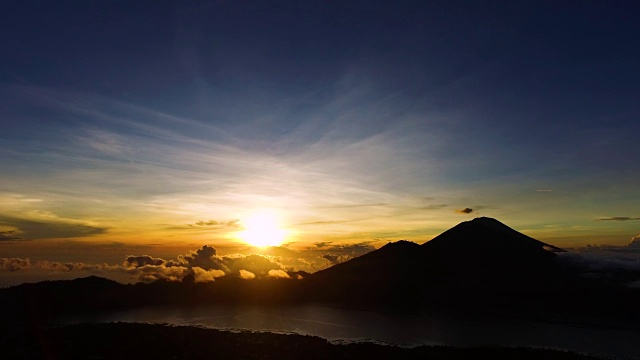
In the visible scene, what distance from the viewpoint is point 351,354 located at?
135875 mm

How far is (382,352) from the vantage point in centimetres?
13750

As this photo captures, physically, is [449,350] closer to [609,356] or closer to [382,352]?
[382,352]

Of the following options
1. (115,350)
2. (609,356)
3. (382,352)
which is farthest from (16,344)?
(609,356)

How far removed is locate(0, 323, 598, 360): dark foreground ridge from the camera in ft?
429

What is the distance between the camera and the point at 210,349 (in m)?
142

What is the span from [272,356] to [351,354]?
25.9m

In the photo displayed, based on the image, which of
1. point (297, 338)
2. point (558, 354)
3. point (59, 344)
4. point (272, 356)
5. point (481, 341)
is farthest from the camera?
point (481, 341)

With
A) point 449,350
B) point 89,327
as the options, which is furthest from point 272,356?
point 89,327

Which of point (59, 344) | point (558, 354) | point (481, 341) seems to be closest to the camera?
point (558, 354)

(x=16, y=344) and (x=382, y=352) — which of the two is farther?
(x=16, y=344)

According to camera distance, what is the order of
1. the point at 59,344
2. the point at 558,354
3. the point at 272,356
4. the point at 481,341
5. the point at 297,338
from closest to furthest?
the point at 272,356 < the point at 558,354 < the point at 59,344 < the point at 297,338 < the point at 481,341

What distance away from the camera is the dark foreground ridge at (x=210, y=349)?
13088 cm

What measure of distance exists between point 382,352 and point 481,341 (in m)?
66.2

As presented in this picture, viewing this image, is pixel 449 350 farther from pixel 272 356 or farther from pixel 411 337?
pixel 272 356
